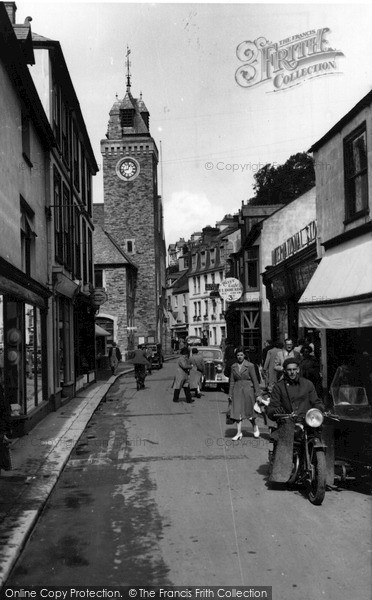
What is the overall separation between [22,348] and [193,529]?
7122 millimetres

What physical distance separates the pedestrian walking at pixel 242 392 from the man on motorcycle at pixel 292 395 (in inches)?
142

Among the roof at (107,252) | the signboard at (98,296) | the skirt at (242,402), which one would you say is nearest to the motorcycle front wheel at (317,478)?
the skirt at (242,402)

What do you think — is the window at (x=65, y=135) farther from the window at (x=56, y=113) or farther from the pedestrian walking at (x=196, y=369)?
the pedestrian walking at (x=196, y=369)

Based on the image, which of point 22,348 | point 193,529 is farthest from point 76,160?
point 193,529

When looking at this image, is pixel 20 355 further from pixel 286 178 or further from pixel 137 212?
pixel 137 212

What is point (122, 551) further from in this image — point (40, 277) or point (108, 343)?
point (108, 343)

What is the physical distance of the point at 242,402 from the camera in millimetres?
11680

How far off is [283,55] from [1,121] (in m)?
4.78

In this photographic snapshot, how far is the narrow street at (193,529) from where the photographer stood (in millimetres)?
4941

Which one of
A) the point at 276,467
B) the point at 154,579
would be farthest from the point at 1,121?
the point at 154,579

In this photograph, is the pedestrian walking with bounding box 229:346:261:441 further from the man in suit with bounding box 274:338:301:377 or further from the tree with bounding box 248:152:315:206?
the tree with bounding box 248:152:315:206

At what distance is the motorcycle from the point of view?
729 centimetres

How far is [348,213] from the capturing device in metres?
14.7

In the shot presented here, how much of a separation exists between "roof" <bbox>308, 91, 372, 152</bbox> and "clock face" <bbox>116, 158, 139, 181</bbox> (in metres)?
46.5
